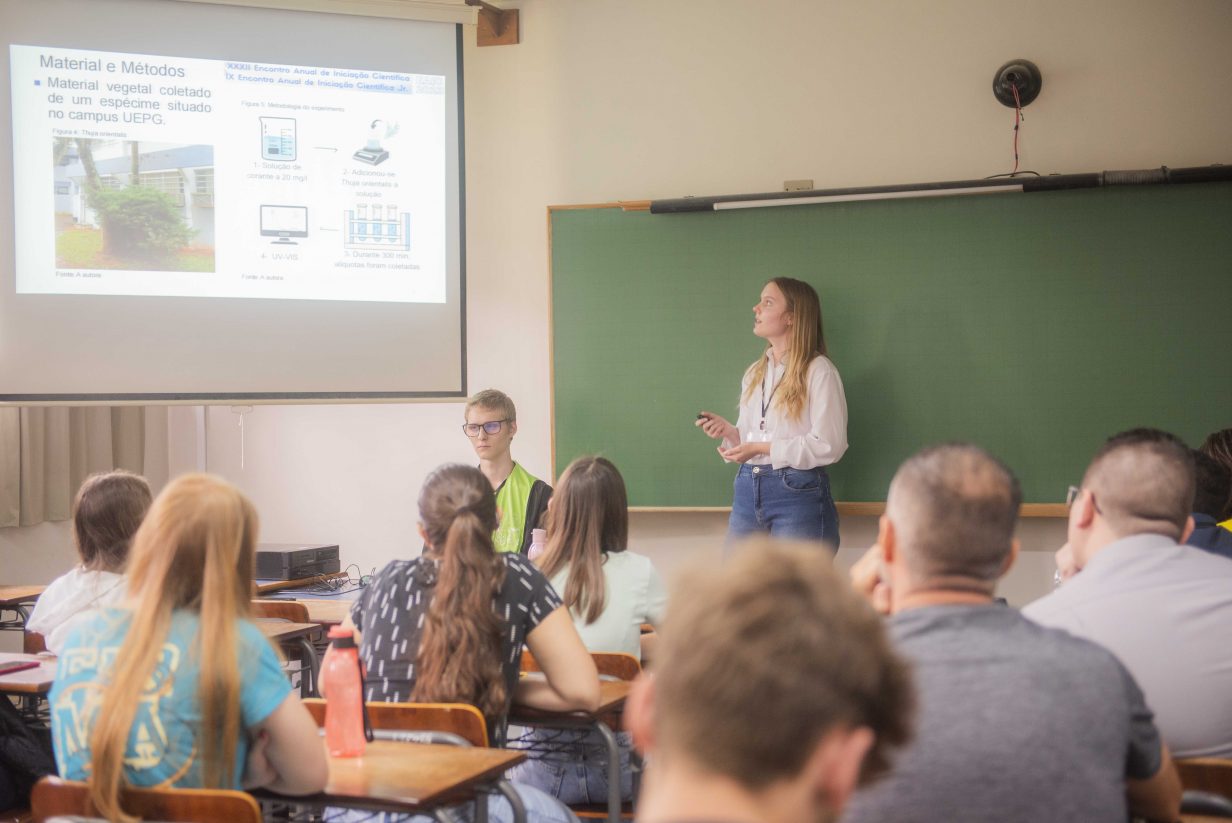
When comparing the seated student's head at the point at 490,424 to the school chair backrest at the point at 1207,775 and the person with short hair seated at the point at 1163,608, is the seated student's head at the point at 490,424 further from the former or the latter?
the school chair backrest at the point at 1207,775

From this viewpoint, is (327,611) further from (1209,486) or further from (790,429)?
(1209,486)

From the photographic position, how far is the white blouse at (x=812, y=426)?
4.62m

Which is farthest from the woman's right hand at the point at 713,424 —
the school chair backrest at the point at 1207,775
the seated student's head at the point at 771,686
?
the seated student's head at the point at 771,686

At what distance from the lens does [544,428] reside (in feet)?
18.1

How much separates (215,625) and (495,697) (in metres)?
0.78

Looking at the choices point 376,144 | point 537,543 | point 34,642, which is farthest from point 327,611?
point 376,144

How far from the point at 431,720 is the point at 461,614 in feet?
0.80

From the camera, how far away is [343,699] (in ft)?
6.95

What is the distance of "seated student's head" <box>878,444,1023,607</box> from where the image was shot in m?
1.48

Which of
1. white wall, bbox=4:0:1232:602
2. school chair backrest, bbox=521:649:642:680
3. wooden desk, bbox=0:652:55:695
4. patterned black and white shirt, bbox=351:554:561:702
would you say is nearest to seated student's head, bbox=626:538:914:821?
patterned black and white shirt, bbox=351:554:561:702

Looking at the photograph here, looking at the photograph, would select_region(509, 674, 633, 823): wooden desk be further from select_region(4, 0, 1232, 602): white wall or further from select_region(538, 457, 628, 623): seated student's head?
select_region(4, 0, 1232, 602): white wall

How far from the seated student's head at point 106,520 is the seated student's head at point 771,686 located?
2.53 metres

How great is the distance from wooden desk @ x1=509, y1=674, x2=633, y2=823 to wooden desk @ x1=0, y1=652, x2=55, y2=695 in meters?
1.05

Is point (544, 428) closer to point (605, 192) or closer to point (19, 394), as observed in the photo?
point (605, 192)
